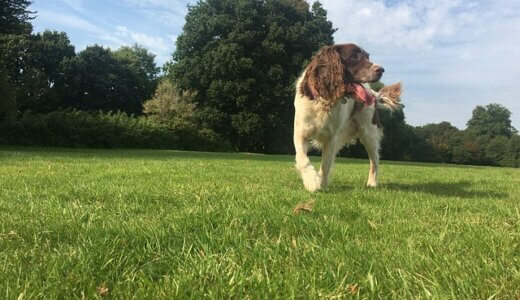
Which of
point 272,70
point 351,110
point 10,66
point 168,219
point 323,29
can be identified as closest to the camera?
point 168,219

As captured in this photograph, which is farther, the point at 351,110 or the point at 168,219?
the point at 351,110

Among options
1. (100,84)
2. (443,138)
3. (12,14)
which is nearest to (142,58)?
(100,84)

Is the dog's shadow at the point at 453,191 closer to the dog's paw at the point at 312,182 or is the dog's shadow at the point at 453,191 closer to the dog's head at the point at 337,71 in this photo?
the dog's paw at the point at 312,182

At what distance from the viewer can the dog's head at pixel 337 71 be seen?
636 centimetres

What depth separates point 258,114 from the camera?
38719 millimetres

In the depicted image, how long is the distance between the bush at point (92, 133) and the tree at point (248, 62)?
4636mm

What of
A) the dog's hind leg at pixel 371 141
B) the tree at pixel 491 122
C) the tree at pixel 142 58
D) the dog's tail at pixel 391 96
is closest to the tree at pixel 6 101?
the dog's tail at pixel 391 96

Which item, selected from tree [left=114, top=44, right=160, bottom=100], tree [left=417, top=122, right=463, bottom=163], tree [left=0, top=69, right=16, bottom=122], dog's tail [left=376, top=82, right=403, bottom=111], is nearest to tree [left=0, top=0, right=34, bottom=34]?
tree [left=0, top=69, right=16, bottom=122]

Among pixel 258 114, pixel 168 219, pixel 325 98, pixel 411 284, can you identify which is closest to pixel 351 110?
pixel 325 98

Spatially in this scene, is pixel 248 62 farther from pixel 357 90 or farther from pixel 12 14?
pixel 357 90

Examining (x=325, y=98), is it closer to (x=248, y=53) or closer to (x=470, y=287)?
(x=470, y=287)

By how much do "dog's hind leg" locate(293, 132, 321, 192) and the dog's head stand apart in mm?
668

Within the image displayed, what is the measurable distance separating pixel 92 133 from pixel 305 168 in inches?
1036

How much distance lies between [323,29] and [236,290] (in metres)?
40.7
